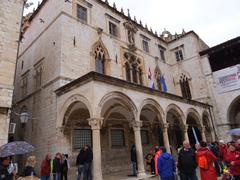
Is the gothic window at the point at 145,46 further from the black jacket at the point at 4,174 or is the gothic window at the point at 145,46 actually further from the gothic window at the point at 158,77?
the black jacket at the point at 4,174

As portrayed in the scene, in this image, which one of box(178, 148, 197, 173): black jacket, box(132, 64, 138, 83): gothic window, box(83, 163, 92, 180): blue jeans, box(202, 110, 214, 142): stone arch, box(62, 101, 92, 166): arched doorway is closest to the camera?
box(178, 148, 197, 173): black jacket

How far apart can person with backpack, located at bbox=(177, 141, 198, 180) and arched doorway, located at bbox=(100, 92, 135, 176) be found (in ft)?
20.6

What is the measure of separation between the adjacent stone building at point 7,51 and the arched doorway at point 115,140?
502 centimetres

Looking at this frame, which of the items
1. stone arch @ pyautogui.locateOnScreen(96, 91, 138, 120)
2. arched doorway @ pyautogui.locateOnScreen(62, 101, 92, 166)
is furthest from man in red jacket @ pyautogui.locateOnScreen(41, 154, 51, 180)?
stone arch @ pyautogui.locateOnScreen(96, 91, 138, 120)

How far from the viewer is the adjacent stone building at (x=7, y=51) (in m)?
8.57

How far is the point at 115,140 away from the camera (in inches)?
557

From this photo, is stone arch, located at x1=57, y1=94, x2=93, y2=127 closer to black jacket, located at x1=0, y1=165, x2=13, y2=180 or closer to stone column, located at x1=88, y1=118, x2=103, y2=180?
stone column, located at x1=88, y1=118, x2=103, y2=180

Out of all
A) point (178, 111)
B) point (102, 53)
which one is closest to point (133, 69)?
point (102, 53)

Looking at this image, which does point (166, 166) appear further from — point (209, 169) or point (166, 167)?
point (209, 169)

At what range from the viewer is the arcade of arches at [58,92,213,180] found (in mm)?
9533

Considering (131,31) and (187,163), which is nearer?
(187,163)

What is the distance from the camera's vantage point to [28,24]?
18828 millimetres

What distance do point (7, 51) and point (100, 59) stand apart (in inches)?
281

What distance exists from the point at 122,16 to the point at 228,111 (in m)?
12.8
